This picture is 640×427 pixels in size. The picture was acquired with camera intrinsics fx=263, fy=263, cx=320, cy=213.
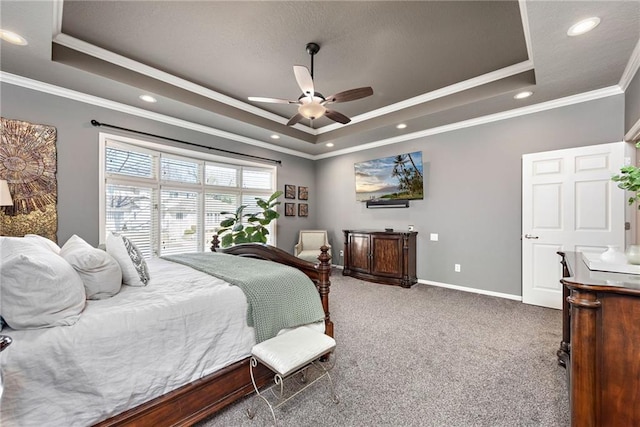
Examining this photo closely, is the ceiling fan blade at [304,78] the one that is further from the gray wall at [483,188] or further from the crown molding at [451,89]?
the gray wall at [483,188]

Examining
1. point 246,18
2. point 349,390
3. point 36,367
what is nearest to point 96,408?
point 36,367

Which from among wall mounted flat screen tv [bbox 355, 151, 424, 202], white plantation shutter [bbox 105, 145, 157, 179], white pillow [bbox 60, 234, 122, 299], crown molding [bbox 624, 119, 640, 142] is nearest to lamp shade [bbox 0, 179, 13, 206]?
white plantation shutter [bbox 105, 145, 157, 179]

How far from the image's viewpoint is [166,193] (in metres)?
4.04

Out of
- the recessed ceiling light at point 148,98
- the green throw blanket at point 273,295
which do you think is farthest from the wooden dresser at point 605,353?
the recessed ceiling light at point 148,98

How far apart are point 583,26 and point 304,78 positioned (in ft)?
7.16

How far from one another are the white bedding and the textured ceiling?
2.27 metres

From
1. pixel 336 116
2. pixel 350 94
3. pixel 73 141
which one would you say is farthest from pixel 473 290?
pixel 73 141

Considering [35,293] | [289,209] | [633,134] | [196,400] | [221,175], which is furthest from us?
[289,209]

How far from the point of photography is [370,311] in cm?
326

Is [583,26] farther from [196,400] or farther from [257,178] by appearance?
[257,178]

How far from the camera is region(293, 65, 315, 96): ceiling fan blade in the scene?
7.39 feet

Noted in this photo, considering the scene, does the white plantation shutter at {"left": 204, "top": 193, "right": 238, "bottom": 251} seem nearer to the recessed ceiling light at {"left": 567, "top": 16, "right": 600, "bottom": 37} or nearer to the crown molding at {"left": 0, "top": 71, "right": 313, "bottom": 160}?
the crown molding at {"left": 0, "top": 71, "right": 313, "bottom": 160}

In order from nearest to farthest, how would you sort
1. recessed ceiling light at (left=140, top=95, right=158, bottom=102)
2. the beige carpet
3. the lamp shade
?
the beige carpet < the lamp shade < recessed ceiling light at (left=140, top=95, right=158, bottom=102)

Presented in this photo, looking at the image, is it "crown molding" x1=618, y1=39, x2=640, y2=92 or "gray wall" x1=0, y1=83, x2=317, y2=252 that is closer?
"crown molding" x1=618, y1=39, x2=640, y2=92
